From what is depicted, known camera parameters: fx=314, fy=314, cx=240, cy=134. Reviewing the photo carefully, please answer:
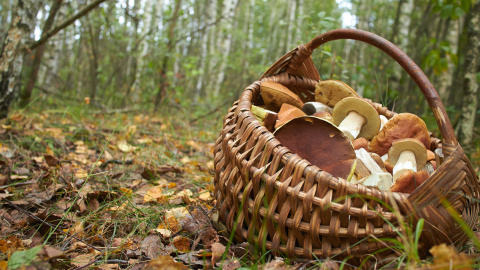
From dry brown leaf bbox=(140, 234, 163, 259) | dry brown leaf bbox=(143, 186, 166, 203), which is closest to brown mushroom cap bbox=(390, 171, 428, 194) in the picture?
dry brown leaf bbox=(140, 234, 163, 259)

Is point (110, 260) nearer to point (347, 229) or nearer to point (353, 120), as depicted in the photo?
point (347, 229)

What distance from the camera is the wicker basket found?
3.28 ft

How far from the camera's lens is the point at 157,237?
1.33m

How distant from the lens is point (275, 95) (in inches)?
67.6

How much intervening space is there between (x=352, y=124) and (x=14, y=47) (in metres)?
2.80

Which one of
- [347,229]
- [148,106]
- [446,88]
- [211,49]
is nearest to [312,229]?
[347,229]

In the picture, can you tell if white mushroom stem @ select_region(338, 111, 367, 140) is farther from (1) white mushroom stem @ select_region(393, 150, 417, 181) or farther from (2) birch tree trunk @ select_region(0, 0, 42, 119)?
(2) birch tree trunk @ select_region(0, 0, 42, 119)

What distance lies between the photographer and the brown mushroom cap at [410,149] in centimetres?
148

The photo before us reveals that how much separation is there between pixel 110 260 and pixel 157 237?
0.80 feet

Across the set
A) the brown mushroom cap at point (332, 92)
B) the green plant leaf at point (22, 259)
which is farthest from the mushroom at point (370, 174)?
the green plant leaf at point (22, 259)

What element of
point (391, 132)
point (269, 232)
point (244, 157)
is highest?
point (391, 132)

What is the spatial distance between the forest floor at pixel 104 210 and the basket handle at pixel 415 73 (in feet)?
1.99

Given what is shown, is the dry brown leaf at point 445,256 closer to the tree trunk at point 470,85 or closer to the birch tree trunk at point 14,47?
the tree trunk at point 470,85

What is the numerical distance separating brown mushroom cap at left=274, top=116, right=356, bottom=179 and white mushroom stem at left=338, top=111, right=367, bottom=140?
1.24 feet
